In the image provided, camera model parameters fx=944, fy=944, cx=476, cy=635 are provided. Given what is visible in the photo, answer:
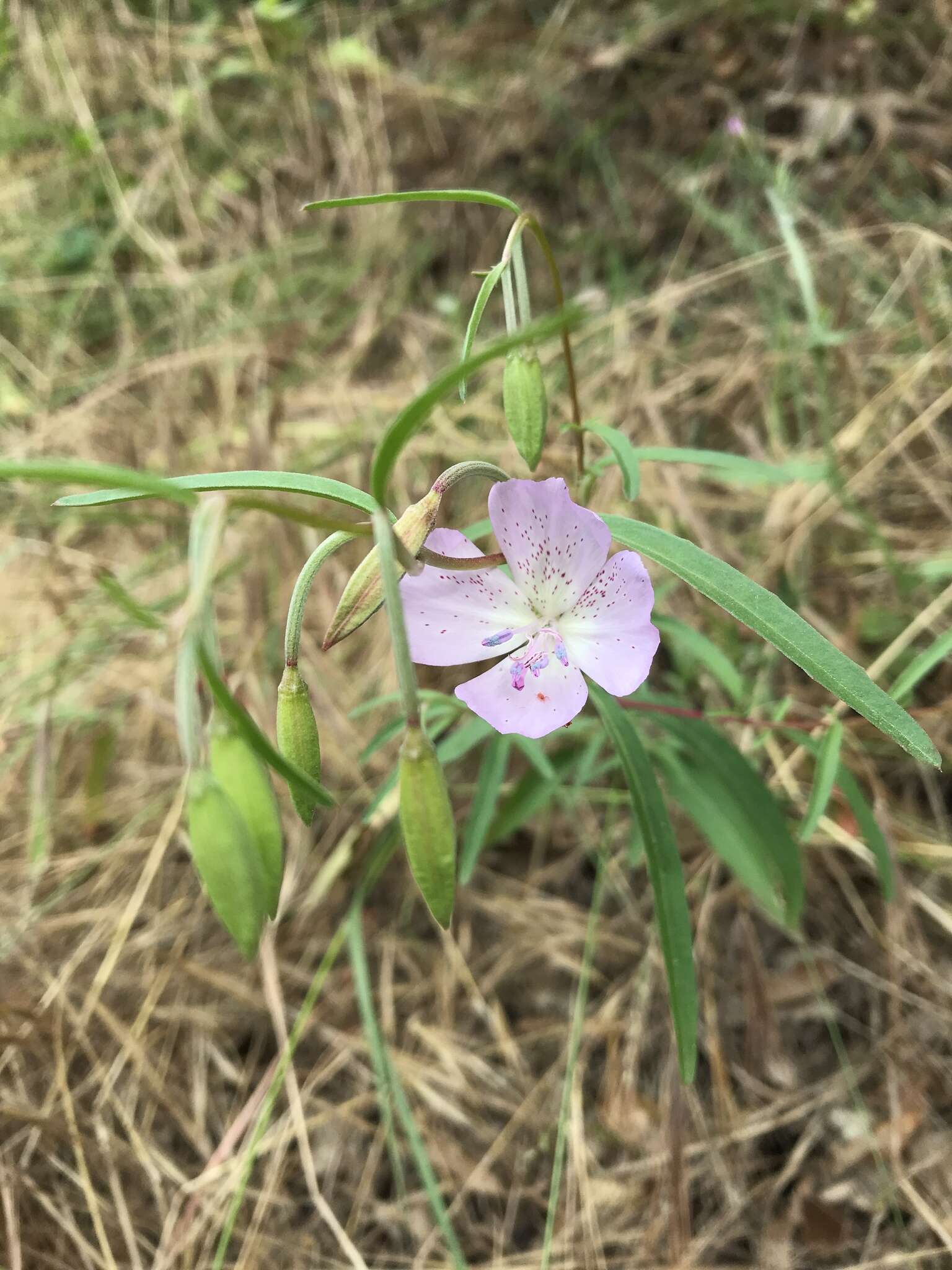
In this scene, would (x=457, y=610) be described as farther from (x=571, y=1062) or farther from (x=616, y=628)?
(x=571, y=1062)

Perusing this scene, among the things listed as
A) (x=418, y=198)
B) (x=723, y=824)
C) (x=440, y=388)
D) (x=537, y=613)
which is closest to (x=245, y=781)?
(x=440, y=388)

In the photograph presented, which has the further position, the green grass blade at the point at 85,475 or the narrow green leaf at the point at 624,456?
the narrow green leaf at the point at 624,456

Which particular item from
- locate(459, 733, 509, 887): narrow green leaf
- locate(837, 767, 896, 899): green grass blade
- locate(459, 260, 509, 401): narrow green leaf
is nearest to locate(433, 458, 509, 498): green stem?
locate(459, 260, 509, 401): narrow green leaf

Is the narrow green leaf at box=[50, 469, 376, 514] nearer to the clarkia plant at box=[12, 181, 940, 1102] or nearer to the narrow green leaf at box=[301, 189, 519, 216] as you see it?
the clarkia plant at box=[12, 181, 940, 1102]

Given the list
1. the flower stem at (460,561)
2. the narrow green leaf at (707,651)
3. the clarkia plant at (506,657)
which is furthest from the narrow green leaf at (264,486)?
the narrow green leaf at (707,651)

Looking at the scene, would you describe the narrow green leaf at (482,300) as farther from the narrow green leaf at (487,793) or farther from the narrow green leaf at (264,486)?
the narrow green leaf at (487,793)
